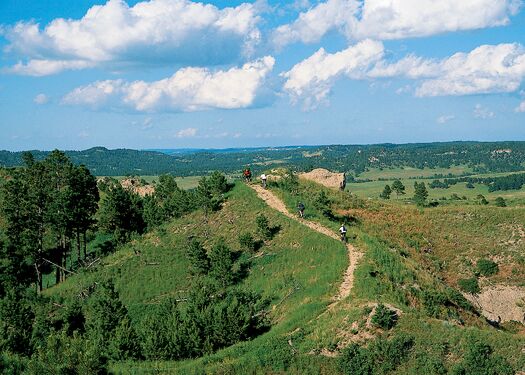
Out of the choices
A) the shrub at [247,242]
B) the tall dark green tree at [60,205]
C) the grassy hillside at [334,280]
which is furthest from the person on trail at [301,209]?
the tall dark green tree at [60,205]

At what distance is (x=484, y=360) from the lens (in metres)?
24.5

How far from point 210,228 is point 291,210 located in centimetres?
837

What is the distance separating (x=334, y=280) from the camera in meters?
34.3

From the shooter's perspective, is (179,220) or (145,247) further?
(179,220)

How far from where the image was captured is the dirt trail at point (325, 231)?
33.0 m

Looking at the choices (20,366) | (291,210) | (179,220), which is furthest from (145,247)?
(20,366)

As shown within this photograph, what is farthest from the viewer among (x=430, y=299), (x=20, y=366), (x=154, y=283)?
(x=154, y=283)

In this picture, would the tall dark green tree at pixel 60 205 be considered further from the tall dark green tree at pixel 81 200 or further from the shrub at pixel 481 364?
the shrub at pixel 481 364

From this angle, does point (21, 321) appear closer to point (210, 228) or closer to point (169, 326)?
point (169, 326)

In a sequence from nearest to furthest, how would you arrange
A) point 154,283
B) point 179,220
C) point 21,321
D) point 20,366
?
point 20,366 → point 21,321 → point 154,283 → point 179,220

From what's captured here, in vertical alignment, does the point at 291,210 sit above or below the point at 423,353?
above

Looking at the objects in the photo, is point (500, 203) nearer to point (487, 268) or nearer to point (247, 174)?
point (487, 268)

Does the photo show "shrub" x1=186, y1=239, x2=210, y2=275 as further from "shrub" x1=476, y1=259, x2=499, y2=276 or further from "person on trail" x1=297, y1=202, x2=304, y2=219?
"shrub" x1=476, y1=259, x2=499, y2=276

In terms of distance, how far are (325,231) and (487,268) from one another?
1768 cm
